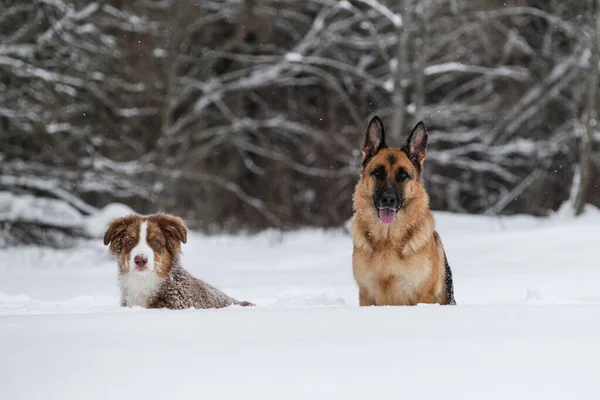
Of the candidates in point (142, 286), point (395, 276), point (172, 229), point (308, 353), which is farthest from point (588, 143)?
point (308, 353)

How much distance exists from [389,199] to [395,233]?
1.01ft

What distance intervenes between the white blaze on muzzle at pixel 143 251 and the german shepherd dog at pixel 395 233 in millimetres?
1710

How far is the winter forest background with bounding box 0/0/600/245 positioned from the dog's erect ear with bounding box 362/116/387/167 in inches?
374

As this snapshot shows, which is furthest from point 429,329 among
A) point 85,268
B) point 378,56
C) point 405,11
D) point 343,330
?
point 378,56

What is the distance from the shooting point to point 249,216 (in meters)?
23.5

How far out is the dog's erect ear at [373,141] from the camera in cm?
689

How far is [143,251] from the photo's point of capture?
20.9ft

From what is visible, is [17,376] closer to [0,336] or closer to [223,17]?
[0,336]

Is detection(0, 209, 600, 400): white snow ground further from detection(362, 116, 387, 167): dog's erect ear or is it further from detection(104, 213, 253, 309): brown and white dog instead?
detection(362, 116, 387, 167): dog's erect ear

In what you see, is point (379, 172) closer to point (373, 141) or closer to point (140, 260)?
point (373, 141)

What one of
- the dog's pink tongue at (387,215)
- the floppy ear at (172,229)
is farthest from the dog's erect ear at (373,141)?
the floppy ear at (172,229)

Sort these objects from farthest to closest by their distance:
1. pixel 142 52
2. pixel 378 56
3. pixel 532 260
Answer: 1. pixel 378 56
2. pixel 142 52
3. pixel 532 260

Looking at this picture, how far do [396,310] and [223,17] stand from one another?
1659 cm

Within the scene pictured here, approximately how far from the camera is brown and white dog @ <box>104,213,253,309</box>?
255 inches
